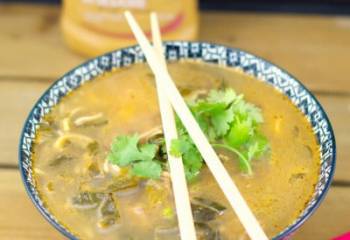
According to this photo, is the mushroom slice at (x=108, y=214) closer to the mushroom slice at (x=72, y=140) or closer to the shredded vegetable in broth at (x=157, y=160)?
the shredded vegetable in broth at (x=157, y=160)

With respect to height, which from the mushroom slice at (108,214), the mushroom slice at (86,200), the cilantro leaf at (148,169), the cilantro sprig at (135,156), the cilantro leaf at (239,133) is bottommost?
the mushroom slice at (108,214)

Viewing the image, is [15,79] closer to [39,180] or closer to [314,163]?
[39,180]

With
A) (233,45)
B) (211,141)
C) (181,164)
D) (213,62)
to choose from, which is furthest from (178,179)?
(233,45)

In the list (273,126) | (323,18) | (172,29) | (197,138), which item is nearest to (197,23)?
(172,29)

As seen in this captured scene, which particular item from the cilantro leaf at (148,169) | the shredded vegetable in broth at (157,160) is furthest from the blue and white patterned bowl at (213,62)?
the cilantro leaf at (148,169)

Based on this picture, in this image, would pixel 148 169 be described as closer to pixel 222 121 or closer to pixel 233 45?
pixel 222 121

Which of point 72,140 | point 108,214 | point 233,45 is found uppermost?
point 233,45

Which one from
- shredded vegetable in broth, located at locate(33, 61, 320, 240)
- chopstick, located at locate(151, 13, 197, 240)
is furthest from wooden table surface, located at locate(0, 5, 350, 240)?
chopstick, located at locate(151, 13, 197, 240)
